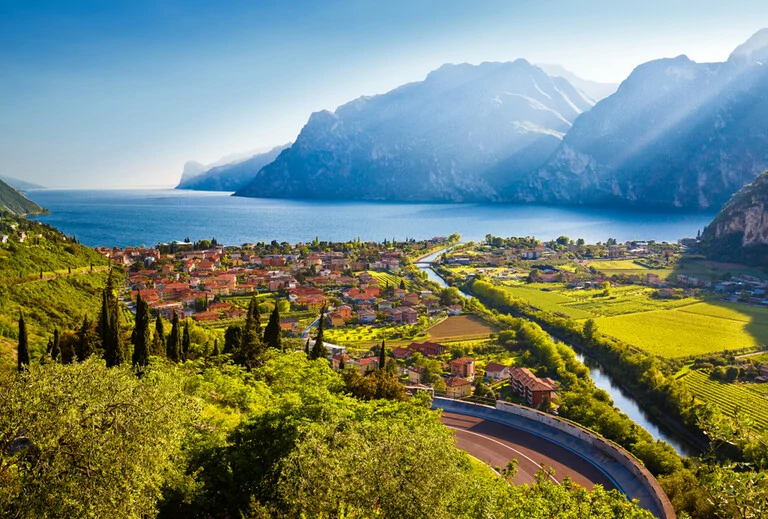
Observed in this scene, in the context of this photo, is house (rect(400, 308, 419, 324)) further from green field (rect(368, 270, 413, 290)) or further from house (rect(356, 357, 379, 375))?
house (rect(356, 357, 379, 375))

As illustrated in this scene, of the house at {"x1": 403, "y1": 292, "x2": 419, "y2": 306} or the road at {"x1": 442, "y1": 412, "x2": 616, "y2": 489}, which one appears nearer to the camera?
the road at {"x1": 442, "y1": 412, "x2": 616, "y2": 489}

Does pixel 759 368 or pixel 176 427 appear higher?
pixel 176 427

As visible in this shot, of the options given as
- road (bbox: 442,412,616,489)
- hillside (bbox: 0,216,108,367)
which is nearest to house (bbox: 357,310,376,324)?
hillside (bbox: 0,216,108,367)

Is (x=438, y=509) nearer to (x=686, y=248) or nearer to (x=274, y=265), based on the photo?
(x=274, y=265)

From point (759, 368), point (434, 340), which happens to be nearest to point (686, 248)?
point (759, 368)

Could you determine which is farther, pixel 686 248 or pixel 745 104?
pixel 745 104

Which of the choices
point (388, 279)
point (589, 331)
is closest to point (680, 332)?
point (589, 331)

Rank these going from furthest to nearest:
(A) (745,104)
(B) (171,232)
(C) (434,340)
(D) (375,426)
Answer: (A) (745,104) < (B) (171,232) < (C) (434,340) < (D) (375,426)

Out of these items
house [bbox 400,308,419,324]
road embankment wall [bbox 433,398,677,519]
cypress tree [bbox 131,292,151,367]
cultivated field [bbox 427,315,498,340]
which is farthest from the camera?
house [bbox 400,308,419,324]
